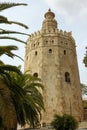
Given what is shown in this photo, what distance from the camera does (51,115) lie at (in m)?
27.4

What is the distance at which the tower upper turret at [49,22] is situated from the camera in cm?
3259

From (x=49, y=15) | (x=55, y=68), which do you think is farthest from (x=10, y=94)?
(x=49, y=15)

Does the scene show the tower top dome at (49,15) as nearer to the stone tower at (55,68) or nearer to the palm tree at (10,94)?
the stone tower at (55,68)

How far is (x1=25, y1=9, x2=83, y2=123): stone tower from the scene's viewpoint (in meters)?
28.0

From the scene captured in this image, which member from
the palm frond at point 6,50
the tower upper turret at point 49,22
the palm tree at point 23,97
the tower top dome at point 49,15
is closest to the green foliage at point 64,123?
the palm tree at point 23,97

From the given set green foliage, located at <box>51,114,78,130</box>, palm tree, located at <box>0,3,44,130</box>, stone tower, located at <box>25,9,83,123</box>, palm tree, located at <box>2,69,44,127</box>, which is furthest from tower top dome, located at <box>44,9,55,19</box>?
green foliage, located at <box>51,114,78,130</box>

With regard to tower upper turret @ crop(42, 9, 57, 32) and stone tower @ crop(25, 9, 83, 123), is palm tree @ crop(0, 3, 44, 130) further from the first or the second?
tower upper turret @ crop(42, 9, 57, 32)

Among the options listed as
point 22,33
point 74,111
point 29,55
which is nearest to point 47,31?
point 29,55

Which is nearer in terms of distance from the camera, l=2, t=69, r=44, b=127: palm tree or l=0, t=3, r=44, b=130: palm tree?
l=0, t=3, r=44, b=130: palm tree

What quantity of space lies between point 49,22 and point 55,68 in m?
7.22

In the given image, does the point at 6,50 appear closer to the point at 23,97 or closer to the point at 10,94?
the point at 10,94

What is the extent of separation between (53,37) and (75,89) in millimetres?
6609

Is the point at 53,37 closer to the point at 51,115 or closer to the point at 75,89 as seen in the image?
the point at 75,89

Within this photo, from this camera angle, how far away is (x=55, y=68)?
29.3m
